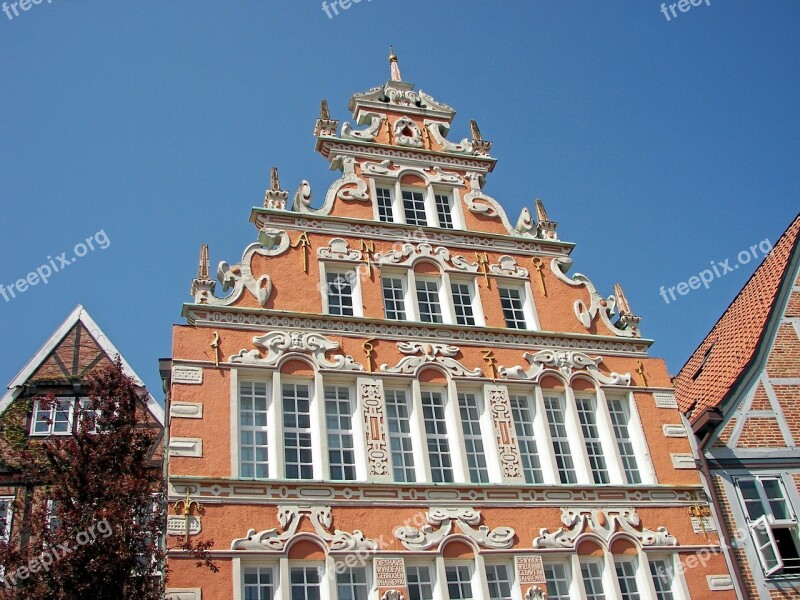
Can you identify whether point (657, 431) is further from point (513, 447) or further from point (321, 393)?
point (321, 393)

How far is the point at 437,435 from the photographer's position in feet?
52.0

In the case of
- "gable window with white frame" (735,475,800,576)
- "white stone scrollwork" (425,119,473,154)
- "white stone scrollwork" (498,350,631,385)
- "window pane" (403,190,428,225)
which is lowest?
"gable window with white frame" (735,475,800,576)

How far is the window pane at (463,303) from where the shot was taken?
17609mm

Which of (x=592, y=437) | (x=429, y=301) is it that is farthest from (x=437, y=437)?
(x=592, y=437)

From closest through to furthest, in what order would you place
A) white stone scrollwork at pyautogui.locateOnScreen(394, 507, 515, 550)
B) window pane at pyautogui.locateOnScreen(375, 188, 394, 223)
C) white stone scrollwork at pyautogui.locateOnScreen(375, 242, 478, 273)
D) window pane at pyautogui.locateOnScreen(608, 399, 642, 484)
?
white stone scrollwork at pyautogui.locateOnScreen(394, 507, 515, 550)
window pane at pyautogui.locateOnScreen(608, 399, 642, 484)
white stone scrollwork at pyautogui.locateOnScreen(375, 242, 478, 273)
window pane at pyautogui.locateOnScreen(375, 188, 394, 223)

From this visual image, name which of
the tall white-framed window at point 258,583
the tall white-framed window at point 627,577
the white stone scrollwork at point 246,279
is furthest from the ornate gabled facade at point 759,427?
the white stone scrollwork at point 246,279

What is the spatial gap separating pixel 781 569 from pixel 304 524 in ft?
27.3

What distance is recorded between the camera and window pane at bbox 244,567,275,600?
13320 mm

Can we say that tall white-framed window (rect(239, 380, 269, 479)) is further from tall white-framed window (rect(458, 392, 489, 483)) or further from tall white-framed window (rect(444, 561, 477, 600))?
tall white-framed window (rect(458, 392, 489, 483))

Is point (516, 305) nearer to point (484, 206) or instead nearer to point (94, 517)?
point (484, 206)

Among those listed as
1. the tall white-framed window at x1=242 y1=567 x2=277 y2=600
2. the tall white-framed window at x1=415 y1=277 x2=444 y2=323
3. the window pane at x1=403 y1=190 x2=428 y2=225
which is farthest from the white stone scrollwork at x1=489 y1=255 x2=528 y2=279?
the tall white-framed window at x1=242 y1=567 x2=277 y2=600

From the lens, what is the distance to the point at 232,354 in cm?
1545

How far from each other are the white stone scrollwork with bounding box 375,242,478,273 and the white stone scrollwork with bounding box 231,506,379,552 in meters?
5.40

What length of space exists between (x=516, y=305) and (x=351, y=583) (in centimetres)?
687
